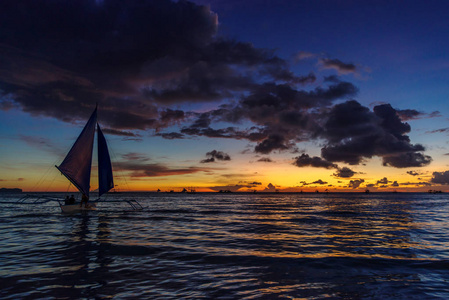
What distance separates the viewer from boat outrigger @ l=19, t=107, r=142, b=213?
1710 inches

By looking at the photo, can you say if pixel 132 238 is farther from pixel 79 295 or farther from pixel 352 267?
pixel 352 267

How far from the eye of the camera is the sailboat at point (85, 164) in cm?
4343

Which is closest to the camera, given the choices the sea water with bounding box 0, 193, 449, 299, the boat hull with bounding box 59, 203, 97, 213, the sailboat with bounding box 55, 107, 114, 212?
the sea water with bounding box 0, 193, 449, 299

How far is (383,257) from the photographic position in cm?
1706

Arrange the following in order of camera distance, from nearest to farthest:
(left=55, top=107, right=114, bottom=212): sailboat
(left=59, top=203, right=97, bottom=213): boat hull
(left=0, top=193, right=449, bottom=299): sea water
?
(left=0, top=193, right=449, bottom=299): sea water
(left=55, top=107, right=114, bottom=212): sailboat
(left=59, top=203, right=97, bottom=213): boat hull

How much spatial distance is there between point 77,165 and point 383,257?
43397 millimetres

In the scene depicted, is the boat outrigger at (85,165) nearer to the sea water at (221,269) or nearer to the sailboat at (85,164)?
the sailboat at (85,164)

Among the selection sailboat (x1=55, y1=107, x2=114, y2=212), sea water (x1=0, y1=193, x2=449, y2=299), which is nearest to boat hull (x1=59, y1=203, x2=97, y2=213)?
sailboat (x1=55, y1=107, x2=114, y2=212)

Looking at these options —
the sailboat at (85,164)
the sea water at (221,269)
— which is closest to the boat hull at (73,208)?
the sailboat at (85,164)

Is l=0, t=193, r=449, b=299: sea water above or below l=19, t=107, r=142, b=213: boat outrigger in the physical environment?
below

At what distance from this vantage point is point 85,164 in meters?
46.0

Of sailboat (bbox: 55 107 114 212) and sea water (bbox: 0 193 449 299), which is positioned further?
sailboat (bbox: 55 107 114 212)

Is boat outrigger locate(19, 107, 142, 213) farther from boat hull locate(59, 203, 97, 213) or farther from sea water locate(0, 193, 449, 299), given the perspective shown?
sea water locate(0, 193, 449, 299)

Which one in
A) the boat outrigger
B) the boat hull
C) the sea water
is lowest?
the sea water
